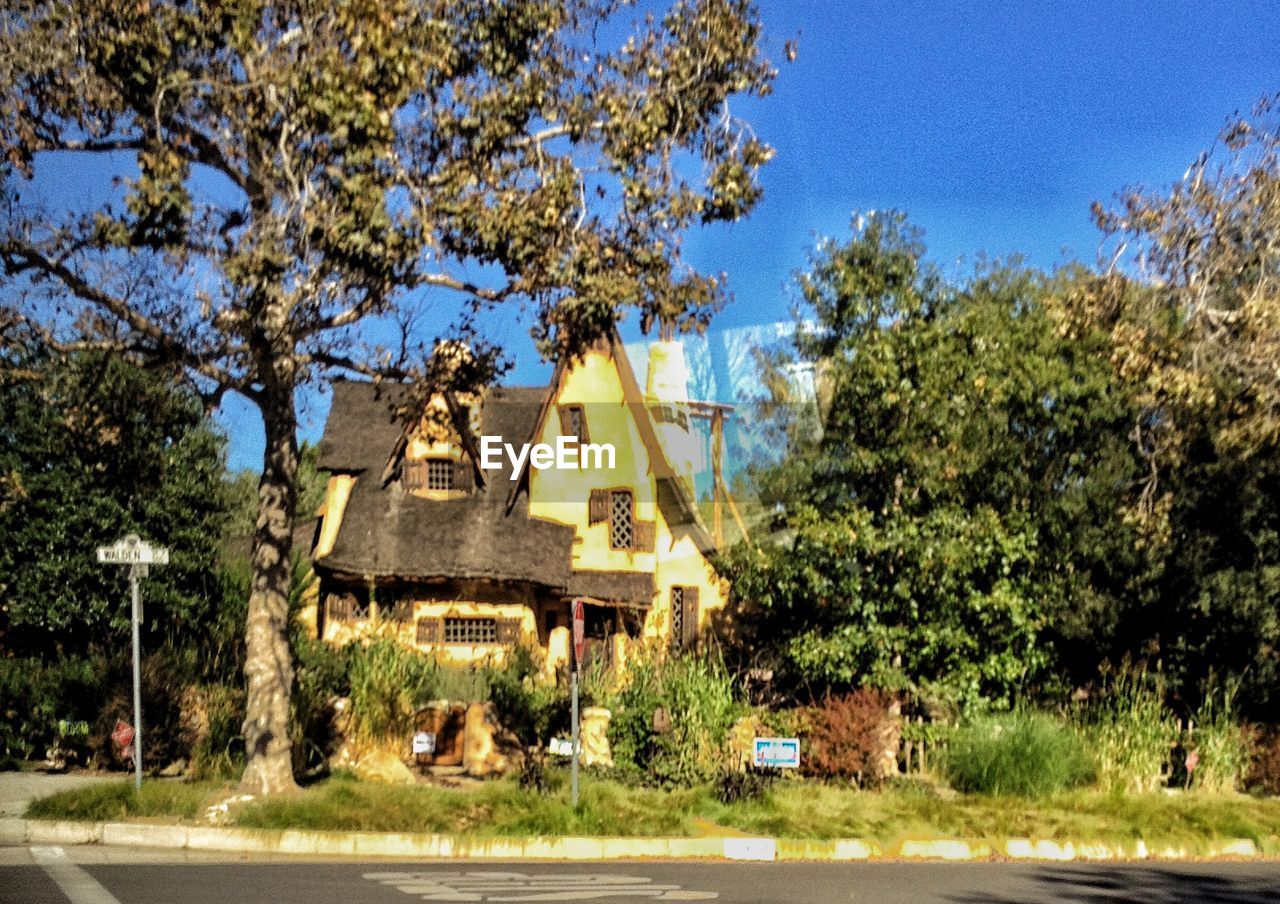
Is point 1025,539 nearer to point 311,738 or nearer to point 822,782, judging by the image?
point 822,782

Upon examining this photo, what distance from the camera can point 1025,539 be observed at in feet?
70.5

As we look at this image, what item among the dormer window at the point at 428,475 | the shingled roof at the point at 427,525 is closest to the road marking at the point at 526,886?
the shingled roof at the point at 427,525

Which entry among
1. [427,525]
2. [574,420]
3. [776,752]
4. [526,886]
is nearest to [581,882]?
[526,886]

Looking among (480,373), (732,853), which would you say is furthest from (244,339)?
(732,853)

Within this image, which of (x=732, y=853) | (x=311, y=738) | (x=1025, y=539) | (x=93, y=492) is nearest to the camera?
(x=732, y=853)

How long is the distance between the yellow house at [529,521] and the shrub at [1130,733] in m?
14.5

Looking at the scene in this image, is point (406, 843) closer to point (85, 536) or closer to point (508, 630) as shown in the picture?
point (85, 536)

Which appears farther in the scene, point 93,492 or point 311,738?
point 93,492

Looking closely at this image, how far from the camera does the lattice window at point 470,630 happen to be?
120 feet

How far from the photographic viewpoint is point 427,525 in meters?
37.1

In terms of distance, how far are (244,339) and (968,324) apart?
11.8m

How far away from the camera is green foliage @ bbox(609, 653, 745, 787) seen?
1838 cm

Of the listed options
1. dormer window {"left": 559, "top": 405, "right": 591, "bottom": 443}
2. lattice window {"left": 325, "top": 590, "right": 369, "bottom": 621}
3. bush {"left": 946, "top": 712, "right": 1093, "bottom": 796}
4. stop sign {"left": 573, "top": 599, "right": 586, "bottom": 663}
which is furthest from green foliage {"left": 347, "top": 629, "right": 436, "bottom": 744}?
dormer window {"left": 559, "top": 405, "right": 591, "bottom": 443}

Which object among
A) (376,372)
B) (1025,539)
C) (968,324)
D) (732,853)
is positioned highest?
(968,324)
